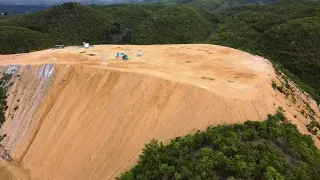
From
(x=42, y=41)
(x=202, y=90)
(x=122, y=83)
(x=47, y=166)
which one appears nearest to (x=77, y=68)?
(x=122, y=83)

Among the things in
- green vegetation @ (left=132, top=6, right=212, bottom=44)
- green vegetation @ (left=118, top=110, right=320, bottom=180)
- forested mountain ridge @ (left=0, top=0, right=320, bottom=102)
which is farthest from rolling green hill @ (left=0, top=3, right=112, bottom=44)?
green vegetation @ (left=118, top=110, right=320, bottom=180)

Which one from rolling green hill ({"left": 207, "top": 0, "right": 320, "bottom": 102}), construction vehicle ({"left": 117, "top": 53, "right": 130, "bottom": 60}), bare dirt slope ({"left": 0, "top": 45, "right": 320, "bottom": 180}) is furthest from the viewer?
rolling green hill ({"left": 207, "top": 0, "right": 320, "bottom": 102})

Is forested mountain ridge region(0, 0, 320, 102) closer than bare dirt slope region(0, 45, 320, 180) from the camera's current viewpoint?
No

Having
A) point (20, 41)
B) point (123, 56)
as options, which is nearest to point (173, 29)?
point (20, 41)

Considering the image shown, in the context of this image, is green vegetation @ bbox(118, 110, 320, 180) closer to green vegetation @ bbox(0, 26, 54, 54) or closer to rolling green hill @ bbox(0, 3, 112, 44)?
green vegetation @ bbox(0, 26, 54, 54)

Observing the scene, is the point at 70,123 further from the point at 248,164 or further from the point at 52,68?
the point at 248,164

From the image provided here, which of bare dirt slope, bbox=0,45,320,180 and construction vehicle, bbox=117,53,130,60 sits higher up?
construction vehicle, bbox=117,53,130,60

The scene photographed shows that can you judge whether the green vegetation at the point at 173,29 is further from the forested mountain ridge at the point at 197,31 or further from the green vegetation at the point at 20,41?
the green vegetation at the point at 20,41
